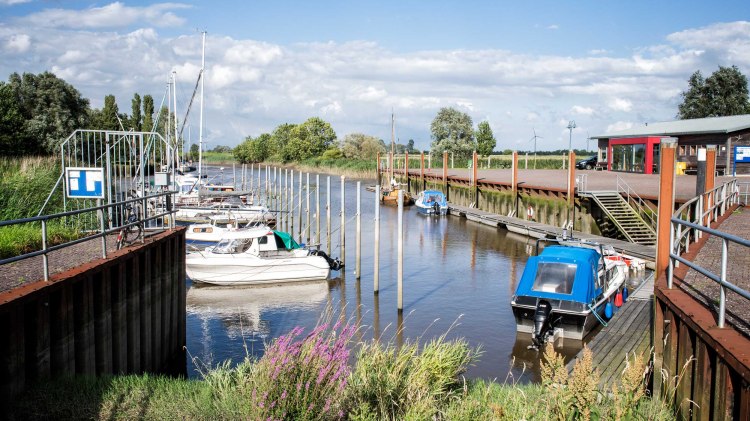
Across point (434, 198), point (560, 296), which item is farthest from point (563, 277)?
point (434, 198)

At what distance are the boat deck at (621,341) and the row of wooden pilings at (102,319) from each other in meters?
7.56

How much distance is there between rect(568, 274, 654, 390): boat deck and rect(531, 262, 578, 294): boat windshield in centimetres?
153

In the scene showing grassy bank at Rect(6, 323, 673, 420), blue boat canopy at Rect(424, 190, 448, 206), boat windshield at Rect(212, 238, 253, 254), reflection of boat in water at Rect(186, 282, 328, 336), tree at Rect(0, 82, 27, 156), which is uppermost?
tree at Rect(0, 82, 27, 156)

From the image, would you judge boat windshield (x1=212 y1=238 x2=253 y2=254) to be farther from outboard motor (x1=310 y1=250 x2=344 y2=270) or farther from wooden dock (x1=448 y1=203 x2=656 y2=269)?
wooden dock (x1=448 y1=203 x2=656 y2=269)

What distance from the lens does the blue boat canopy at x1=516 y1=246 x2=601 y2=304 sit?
17.1 m

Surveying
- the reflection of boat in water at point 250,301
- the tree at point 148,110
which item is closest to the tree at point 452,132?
the tree at point 148,110

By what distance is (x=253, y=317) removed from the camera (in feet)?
67.3

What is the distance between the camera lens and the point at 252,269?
79.5 ft

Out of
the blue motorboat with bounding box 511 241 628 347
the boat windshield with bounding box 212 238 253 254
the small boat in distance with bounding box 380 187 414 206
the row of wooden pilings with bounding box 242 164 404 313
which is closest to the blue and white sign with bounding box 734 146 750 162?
the small boat in distance with bounding box 380 187 414 206

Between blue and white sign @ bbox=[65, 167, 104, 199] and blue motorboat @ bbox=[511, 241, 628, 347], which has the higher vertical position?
blue and white sign @ bbox=[65, 167, 104, 199]

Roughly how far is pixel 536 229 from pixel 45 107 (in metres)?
48.1

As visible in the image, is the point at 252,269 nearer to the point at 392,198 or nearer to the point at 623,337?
the point at 623,337

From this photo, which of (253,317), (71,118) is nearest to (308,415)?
(253,317)

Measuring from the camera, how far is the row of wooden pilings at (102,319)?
7773 mm
